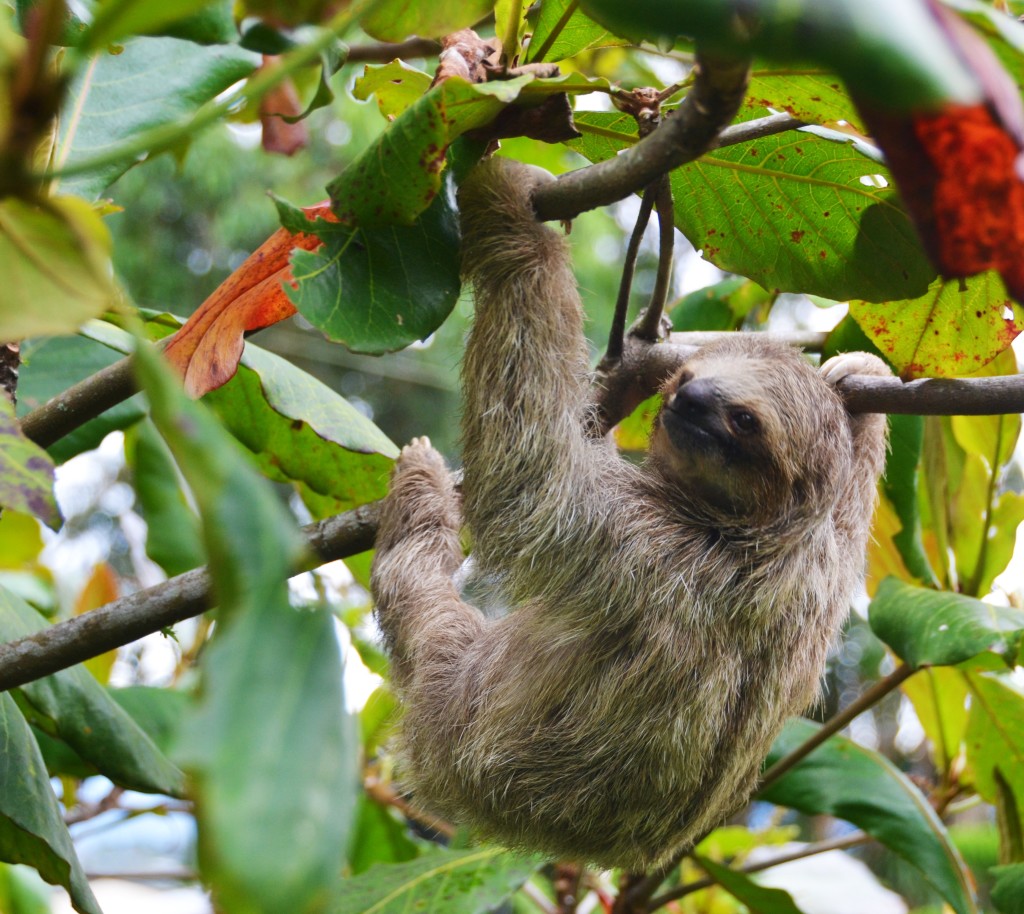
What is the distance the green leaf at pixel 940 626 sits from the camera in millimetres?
2145

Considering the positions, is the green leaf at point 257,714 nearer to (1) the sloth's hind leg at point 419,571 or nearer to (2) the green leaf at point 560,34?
(2) the green leaf at point 560,34

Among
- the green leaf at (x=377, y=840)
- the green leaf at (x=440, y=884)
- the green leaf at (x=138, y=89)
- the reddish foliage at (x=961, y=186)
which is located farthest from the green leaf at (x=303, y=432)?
the reddish foliage at (x=961, y=186)

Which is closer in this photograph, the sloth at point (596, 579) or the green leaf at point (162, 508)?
the sloth at point (596, 579)

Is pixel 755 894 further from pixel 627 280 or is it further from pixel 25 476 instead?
pixel 25 476

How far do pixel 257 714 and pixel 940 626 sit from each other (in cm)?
198

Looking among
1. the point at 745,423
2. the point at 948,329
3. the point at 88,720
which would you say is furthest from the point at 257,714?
the point at 745,423

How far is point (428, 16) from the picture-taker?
5.32ft

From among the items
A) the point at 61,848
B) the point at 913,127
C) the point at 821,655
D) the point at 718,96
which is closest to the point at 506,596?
the point at 821,655

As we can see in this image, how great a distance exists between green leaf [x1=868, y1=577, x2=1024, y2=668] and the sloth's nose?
2.24 ft

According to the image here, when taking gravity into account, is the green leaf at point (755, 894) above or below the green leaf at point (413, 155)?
below

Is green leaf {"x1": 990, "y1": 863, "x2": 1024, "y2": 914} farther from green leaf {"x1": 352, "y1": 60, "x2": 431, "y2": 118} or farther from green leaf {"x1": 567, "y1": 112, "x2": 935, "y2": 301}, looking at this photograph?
green leaf {"x1": 352, "y1": 60, "x2": 431, "y2": 118}

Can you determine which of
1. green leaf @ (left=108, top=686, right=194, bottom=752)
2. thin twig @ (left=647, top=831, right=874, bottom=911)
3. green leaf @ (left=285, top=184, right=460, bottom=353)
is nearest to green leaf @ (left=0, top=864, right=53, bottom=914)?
green leaf @ (left=108, top=686, right=194, bottom=752)

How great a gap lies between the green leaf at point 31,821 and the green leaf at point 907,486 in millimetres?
2286

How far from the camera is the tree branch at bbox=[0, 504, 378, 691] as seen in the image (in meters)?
1.98
